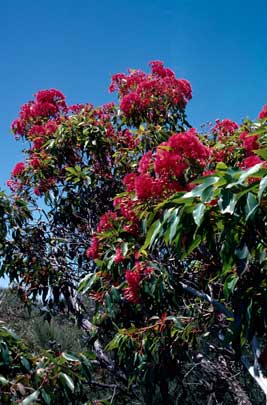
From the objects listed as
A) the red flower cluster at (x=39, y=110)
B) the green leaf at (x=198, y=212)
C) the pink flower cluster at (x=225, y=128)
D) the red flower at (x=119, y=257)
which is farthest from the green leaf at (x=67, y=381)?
the red flower cluster at (x=39, y=110)

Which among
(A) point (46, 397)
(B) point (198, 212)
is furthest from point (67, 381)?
(B) point (198, 212)

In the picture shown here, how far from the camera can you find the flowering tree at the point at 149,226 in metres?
1.82

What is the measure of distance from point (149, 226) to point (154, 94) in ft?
7.71

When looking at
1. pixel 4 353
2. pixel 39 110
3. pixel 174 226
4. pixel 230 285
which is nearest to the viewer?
pixel 174 226

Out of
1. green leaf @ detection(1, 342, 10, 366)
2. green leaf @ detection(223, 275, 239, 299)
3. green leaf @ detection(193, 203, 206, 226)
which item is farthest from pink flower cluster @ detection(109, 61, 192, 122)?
green leaf @ detection(193, 203, 206, 226)

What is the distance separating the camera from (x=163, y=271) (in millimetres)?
3152

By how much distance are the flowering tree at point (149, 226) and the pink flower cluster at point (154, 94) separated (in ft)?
0.03

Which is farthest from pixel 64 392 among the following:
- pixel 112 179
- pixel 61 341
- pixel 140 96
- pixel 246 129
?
pixel 61 341

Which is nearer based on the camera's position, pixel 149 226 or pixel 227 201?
pixel 227 201

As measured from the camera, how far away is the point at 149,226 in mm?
2562

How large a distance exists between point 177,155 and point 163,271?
1026 millimetres

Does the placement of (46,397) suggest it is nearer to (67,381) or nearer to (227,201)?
(67,381)

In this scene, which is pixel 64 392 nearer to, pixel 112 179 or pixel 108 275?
pixel 108 275

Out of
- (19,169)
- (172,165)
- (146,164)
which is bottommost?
(172,165)
